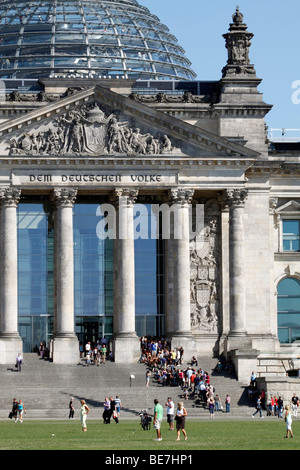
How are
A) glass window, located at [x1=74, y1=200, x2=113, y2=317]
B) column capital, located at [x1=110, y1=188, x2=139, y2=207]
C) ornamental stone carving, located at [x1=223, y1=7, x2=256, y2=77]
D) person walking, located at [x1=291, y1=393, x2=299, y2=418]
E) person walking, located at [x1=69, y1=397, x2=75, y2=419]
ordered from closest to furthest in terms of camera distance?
person walking, located at [x1=69, y1=397, x2=75, y2=419]
person walking, located at [x1=291, y1=393, x2=299, y2=418]
column capital, located at [x1=110, y1=188, x2=139, y2=207]
glass window, located at [x1=74, y1=200, x2=113, y2=317]
ornamental stone carving, located at [x1=223, y1=7, x2=256, y2=77]

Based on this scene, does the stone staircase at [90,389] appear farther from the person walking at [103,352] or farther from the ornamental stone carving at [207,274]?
the ornamental stone carving at [207,274]

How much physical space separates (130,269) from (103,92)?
39.7 ft

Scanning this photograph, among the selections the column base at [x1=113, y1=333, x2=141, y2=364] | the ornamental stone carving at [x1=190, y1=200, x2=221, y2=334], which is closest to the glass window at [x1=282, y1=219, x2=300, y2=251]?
the ornamental stone carving at [x1=190, y1=200, x2=221, y2=334]

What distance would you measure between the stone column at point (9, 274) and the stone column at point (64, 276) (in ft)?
8.93

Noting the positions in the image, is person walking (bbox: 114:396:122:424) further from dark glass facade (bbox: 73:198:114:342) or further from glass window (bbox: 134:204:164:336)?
glass window (bbox: 134:204:164:336)

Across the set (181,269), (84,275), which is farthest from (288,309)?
(84,275)

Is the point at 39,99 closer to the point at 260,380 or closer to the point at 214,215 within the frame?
the point at 214,215

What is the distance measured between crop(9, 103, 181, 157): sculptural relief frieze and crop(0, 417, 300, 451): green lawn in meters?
25.8

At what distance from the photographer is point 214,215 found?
353 ft

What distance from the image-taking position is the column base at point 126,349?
10194cm

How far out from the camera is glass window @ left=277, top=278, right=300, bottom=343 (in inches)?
4377

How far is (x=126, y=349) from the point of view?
4023 inches

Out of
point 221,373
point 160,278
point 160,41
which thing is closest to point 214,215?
point 160,278

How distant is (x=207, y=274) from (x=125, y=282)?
7.17 meters
